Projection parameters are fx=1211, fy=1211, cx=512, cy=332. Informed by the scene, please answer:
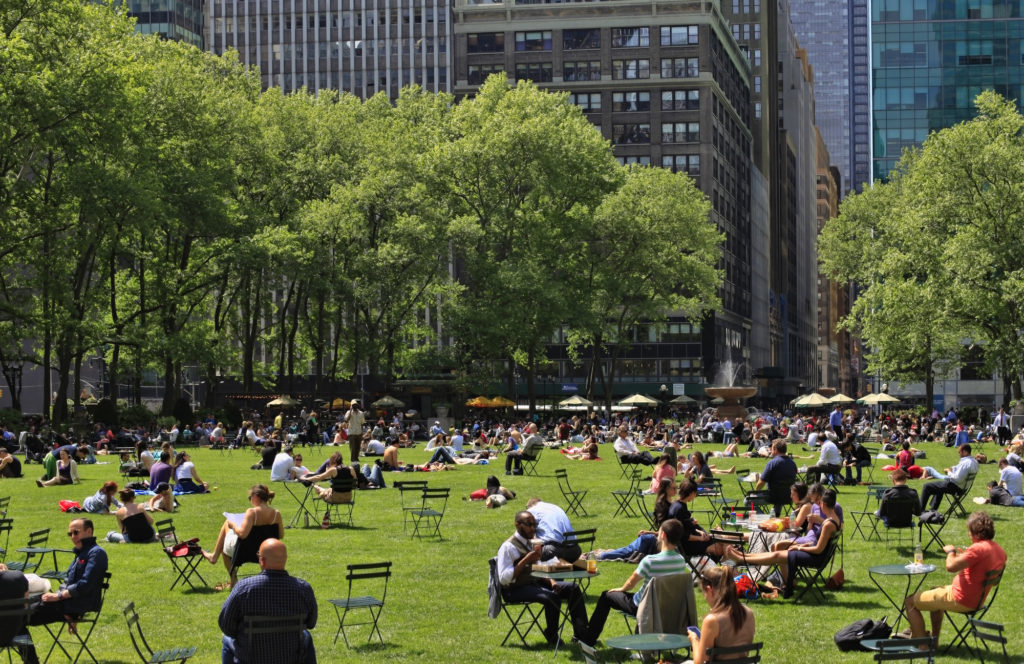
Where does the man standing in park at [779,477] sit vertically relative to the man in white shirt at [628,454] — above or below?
above

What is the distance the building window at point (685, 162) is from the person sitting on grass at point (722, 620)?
103930 millimetres

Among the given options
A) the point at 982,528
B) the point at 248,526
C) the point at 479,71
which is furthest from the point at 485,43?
the point at 982,528

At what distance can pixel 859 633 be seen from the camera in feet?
39.9

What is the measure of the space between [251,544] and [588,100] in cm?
10088

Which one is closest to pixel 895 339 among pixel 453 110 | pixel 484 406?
pixel 484 406

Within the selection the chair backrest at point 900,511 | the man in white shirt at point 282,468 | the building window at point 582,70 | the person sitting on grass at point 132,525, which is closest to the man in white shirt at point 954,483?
the chair backrest at point 900,511

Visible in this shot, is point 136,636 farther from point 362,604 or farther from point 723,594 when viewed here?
point 723,594

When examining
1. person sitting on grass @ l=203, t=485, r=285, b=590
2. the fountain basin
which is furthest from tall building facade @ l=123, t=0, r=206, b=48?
person sitting on grass @ l=203, t=485, r=285, b=590

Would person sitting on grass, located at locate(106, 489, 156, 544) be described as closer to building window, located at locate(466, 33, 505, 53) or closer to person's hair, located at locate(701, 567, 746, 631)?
person's hair, located at locate(701, 567, 746, 631)

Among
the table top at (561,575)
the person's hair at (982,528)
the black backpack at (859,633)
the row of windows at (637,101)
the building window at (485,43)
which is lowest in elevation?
the black backpack at (859,633)

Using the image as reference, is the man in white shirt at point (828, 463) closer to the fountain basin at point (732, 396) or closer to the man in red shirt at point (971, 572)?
the man in red shirt at point (971, 572)

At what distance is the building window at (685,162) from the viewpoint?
112 m

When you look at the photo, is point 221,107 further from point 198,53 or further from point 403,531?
point 403,531

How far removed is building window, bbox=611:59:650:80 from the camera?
112938mm
